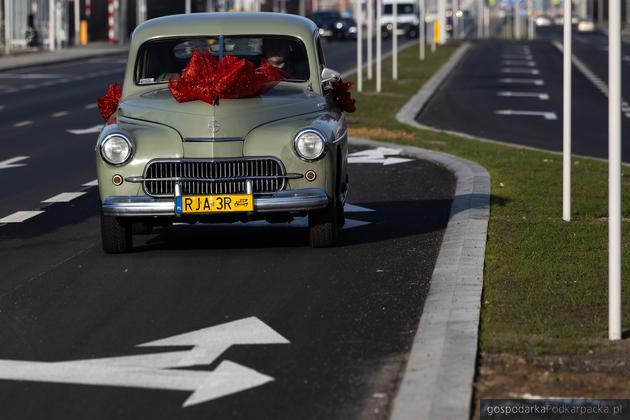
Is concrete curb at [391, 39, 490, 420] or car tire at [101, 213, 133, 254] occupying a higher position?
car tire at [101, 213, 133, 254]

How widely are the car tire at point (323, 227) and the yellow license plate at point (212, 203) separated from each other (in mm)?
644

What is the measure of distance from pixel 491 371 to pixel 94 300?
317 cm

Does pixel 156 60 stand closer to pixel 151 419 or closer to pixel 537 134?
pixel 151 419

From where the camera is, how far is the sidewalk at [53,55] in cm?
5403

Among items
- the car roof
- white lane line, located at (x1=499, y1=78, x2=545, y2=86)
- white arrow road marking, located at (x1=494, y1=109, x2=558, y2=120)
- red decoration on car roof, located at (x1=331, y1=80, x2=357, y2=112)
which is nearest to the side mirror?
red decoration on car roof, located at (x1=331, y1=80, x2=357, y2=112)

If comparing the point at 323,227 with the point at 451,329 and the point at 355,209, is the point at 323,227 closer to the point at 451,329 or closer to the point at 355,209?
the point at 355,209

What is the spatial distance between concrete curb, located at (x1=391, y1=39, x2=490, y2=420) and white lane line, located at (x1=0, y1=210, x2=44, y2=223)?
3.56 meters

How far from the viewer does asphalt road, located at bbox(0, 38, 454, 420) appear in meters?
6.89

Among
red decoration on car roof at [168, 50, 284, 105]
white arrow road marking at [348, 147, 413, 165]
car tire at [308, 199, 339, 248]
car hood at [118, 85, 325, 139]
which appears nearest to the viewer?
car hood at [118, 85, 325, 139]

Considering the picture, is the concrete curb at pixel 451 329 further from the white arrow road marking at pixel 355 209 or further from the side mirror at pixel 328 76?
the side mirror at pixel 328 76

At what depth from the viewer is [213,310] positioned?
9.07 m

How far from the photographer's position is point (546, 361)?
7.22 m

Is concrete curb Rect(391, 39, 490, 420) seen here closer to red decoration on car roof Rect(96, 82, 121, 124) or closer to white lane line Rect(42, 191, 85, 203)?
red decoration on car roof Rect(96, 82, 121, 124)

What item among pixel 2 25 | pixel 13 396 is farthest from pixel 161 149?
pixel 2 25
